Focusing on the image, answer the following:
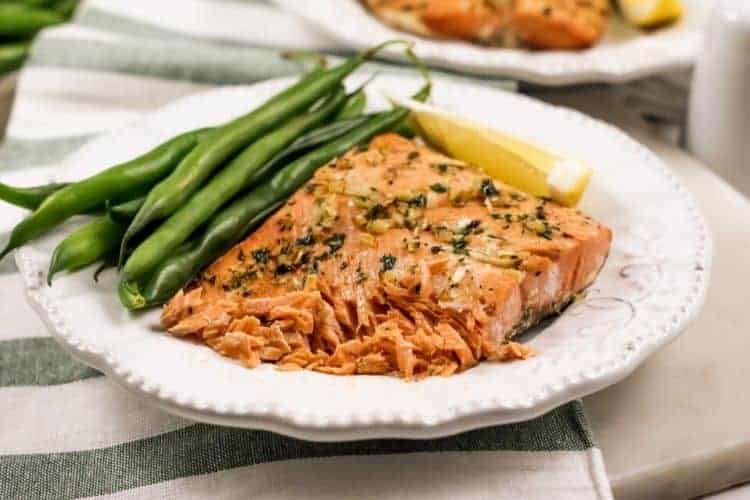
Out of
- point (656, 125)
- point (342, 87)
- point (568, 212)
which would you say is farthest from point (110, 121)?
point (656, 125)

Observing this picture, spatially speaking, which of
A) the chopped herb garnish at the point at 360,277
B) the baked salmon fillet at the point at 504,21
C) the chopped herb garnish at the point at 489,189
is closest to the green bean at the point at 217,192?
the chopped herb garnish at the point at 360,277

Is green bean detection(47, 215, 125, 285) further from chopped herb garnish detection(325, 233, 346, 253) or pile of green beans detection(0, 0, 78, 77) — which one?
pile of green beans detection(0, 0, 78, 77)

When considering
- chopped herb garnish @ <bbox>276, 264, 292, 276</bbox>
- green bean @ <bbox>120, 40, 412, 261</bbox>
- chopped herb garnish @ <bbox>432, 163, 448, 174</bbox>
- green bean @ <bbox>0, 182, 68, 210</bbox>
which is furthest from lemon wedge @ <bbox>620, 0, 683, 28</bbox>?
green bean @ <bbox>0, 182, 68, 210</bbox>

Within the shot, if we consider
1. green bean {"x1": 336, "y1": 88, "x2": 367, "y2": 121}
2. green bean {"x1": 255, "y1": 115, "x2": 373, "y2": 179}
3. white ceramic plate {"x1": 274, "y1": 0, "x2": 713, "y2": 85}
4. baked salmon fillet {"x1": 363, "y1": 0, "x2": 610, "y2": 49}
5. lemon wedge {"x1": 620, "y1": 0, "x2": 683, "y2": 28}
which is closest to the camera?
green bean {"x1": 255, "y1": 115, "x2": 373, "y2": 179}

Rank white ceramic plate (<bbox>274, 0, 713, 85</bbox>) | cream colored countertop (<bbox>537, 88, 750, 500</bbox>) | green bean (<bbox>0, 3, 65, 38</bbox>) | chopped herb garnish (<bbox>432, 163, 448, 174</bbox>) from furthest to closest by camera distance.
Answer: green bean (<bbox>0, 3, 65, 38</bbox>) < white ceramic plate (<bbox>274, 0, 713, 85</bbox>) < chopped herb garnish (<bbox>432, 163, 448, 174</bbox>) < cream colored countertop (<bbox>537, 88, 750, 500</bbox>)

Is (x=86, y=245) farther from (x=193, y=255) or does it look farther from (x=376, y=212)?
(x=376, y=212)

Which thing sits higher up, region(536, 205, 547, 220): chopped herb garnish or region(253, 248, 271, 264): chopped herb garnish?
region(536, 205, 547, 220): chopped herb garnish
